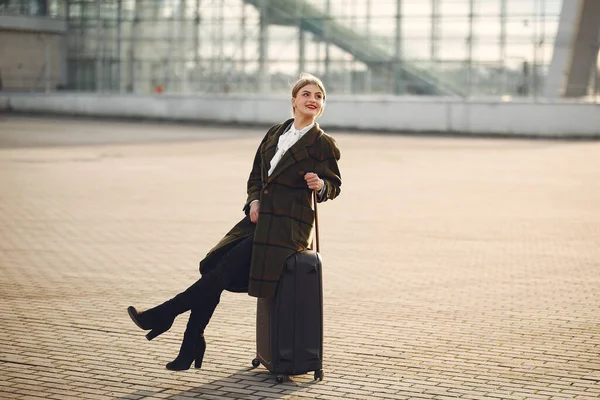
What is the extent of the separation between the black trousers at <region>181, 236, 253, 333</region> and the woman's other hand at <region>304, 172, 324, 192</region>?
0.41m

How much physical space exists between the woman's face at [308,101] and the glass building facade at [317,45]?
30.8m

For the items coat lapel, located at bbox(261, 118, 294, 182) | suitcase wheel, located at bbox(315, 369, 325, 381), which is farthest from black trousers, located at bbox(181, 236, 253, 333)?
suitcase wheel, located at bbox(315, 369, 325, 381)

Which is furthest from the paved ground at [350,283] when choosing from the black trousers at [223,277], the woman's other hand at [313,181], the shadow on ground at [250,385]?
the woman's other hand at [313,181]

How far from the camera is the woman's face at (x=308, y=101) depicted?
18.2 ft

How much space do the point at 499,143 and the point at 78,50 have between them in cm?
2382

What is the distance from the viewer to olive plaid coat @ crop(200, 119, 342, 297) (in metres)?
5.47

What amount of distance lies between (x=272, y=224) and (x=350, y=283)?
328 centimetres

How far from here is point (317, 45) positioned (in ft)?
135

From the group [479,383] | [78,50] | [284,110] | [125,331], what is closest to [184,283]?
[125,331]

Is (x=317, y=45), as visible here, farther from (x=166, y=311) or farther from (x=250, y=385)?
(x=250, y=385)

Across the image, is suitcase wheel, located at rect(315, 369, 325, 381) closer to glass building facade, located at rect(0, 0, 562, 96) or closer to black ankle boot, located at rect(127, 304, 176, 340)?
black ankle boot, located at rect(127, 304, 176, 340)

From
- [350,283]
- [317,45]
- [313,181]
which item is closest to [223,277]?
[313,181]

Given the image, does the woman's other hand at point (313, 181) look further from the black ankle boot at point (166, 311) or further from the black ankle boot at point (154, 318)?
the black ankle boot at point (154, 318)

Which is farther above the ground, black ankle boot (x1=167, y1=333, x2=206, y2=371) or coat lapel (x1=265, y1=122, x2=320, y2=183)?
coat lapel (x1=265, y1=122, x2=320, y2=183)
